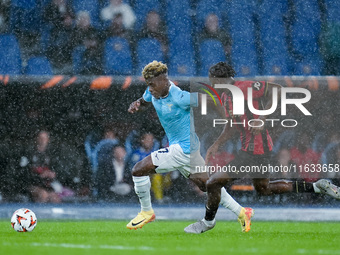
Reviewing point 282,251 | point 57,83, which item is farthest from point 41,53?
point 282,251

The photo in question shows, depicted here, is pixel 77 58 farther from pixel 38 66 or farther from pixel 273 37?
pixel 273 37

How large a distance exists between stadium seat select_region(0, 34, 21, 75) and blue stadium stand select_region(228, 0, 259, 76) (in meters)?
4.20

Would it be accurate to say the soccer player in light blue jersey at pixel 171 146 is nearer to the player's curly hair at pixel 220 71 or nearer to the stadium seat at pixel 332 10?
the player's curly hair at pixel 220 71

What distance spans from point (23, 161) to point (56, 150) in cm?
56

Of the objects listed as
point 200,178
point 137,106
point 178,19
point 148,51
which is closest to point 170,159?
point 200,178

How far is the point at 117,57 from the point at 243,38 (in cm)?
264

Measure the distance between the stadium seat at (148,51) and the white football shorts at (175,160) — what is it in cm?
610

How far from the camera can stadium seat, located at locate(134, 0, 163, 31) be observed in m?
13.6

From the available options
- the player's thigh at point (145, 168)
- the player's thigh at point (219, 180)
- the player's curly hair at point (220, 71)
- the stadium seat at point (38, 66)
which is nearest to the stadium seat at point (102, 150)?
the stadium seat at point (38, 66)

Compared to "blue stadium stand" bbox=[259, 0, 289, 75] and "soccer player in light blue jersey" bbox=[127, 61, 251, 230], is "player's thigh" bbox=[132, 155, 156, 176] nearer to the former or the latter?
"soccer player in light blue jersey" bbox=[127, 61, 251, 230]

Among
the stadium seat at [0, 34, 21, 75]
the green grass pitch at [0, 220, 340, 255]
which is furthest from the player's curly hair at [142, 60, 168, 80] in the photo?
the stadium seat at [0, 34, 21, 75]

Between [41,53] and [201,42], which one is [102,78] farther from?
[201,42]

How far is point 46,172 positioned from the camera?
35.8 ft

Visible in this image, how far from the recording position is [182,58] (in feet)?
43.4
